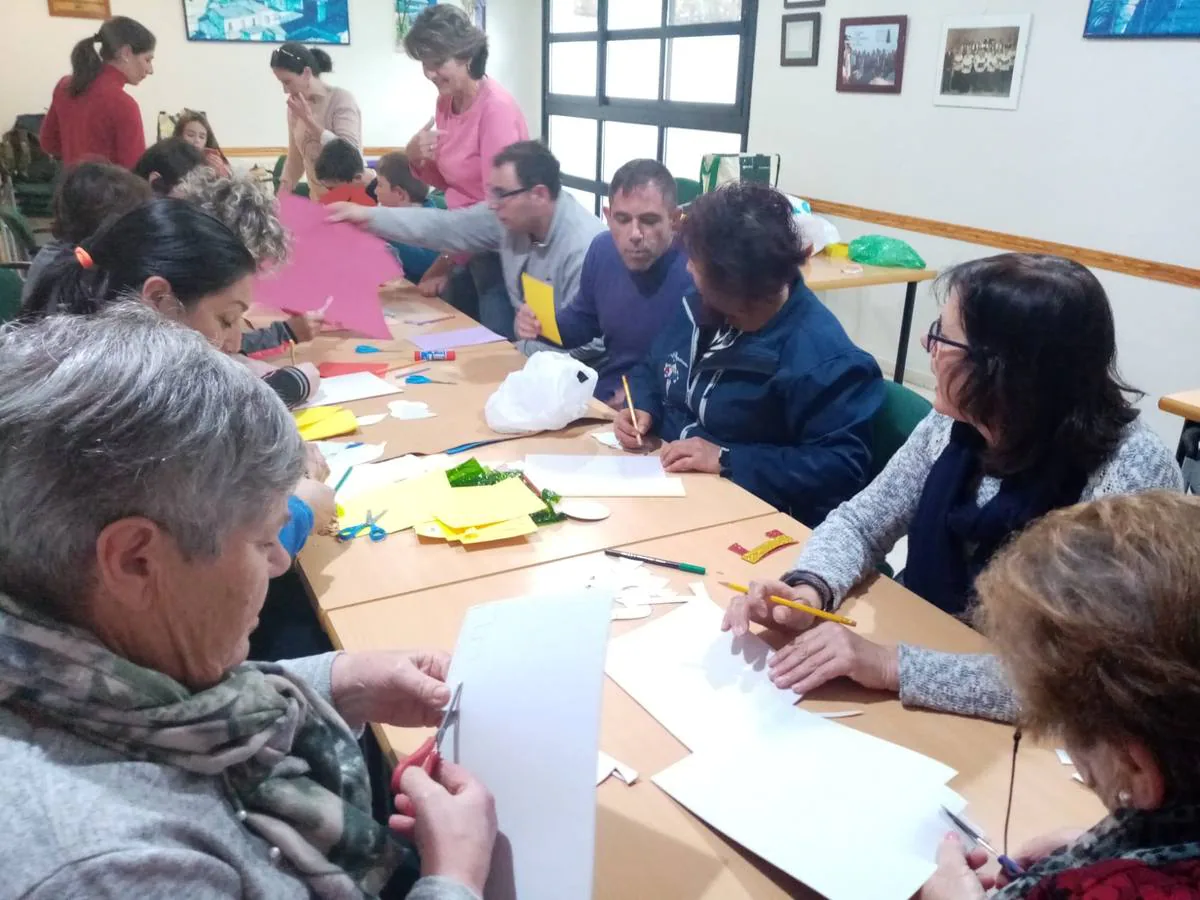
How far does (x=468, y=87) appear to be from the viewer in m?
3.42

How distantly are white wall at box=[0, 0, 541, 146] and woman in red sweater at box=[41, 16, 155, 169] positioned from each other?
2459 millimetres

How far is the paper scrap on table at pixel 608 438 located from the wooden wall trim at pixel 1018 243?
1.70 metres

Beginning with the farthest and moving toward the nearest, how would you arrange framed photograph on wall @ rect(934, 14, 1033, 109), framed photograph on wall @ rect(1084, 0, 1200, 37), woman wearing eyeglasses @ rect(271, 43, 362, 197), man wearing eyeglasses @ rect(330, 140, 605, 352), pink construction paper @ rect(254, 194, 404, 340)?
woman wearing eyeglasses @ rect(271, 43, 362, 197)
framed photograph on wall @ rect(934, 14, 1033, 109)
framed photograph on wall @ rect(1084, 0, 1200, 37)
man wearing eyeglasses @ rect(330, 140, 605, 352)
pink construction paper @ rect(254, 194, 404, 340)

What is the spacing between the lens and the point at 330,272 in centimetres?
274

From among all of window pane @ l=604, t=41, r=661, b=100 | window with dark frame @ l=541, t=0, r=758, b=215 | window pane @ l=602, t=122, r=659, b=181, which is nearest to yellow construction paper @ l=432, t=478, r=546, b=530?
window with dark frame @ l=541, t=0, r=758, b=215

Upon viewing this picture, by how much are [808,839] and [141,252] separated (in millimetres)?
1522

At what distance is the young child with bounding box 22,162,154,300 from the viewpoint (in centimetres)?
223

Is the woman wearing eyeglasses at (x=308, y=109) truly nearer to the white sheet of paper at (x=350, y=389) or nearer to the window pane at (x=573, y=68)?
the white sheet of paper at (x=350, y=389)

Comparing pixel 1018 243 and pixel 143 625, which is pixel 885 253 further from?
pixel 143 625

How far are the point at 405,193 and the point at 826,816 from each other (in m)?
3.49

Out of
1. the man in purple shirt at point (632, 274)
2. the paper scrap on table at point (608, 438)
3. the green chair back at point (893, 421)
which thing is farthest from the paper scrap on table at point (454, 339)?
the green chair back at point (893, 421)

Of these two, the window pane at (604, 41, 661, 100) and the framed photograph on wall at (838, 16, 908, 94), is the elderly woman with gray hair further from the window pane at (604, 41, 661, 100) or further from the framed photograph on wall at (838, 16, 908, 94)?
the window pane at (604, 41, 661, 100)

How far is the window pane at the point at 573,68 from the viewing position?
6.83 meters

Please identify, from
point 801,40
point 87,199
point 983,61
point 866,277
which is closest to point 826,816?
point 87,199
